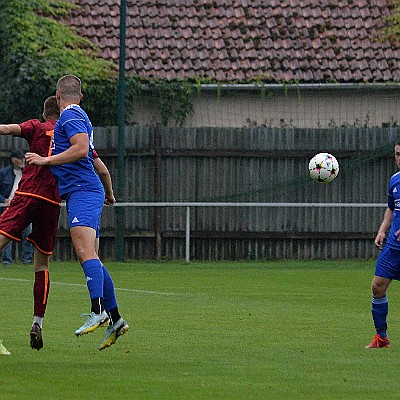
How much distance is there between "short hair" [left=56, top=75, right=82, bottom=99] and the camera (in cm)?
1011

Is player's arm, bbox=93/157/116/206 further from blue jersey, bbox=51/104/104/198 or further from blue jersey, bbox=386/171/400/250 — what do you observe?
blue jersey, bbox=386/171/400/250

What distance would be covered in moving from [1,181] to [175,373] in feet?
46.6

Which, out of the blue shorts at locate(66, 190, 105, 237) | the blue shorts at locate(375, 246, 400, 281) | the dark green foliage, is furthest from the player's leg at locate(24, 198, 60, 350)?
the dark green foliage

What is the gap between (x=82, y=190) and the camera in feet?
32.9

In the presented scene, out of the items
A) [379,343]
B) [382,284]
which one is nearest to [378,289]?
[382,284]

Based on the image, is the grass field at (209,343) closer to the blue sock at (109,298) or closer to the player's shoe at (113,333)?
the player's shoe at (113,333)

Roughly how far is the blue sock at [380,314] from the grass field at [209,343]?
195mm

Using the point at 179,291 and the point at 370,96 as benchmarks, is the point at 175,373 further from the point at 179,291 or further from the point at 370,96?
the point at 370,96

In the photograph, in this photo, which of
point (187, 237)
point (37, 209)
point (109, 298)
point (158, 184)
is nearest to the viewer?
point (109, 298)

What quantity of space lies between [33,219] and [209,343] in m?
1.84

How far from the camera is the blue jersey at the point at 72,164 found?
9.98 meters

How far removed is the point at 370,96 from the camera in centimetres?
2656

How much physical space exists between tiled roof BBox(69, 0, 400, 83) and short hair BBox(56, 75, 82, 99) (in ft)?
52.3

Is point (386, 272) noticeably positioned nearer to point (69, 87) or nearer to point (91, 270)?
point (91, 270)
